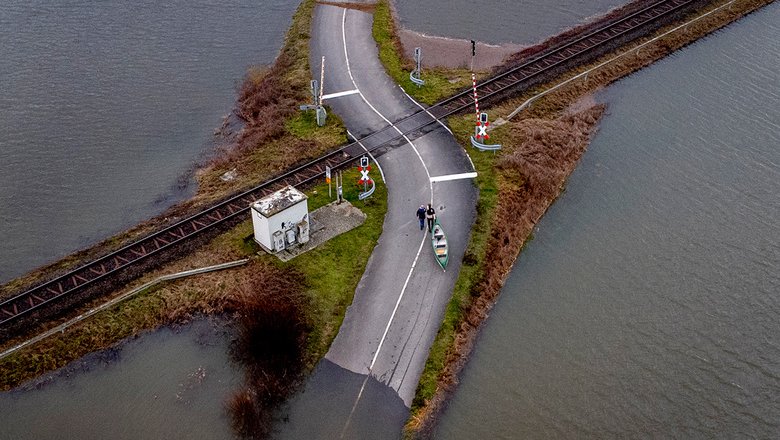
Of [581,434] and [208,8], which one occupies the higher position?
[208,8]

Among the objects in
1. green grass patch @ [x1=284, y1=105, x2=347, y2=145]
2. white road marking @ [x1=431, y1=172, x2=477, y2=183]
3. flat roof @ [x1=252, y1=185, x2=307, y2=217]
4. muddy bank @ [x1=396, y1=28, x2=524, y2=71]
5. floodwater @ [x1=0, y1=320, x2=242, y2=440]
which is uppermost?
muddy bank @ [x1=396, y1=28, x2=524, y2=71]

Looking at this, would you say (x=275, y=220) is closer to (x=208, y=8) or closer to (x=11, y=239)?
(x=11, y=239)

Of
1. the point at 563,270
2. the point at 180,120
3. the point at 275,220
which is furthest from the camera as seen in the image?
the point at 180,120

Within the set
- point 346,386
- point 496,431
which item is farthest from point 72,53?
point 496,431

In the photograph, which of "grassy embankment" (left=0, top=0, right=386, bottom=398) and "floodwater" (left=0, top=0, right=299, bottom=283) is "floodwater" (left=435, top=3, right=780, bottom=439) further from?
"floodwater" (left=0, top=0, right=299, bottom=283)

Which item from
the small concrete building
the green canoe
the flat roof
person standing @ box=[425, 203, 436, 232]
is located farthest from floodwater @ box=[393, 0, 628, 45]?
the small concrete building

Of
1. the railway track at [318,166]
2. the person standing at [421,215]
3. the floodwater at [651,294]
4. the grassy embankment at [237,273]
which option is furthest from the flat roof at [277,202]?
the floodwater at [651,294]
